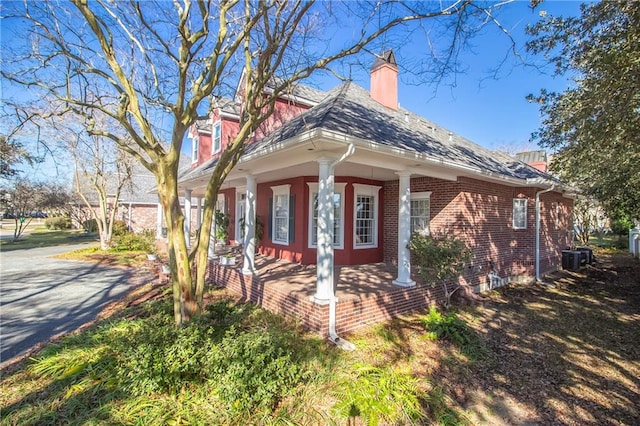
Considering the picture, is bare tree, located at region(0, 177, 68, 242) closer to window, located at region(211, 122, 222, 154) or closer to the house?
window, located at region(211, 122, 222, 154)

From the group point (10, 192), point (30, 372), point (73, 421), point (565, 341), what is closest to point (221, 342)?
point (73, 421)

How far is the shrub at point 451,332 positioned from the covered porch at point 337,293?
95cm

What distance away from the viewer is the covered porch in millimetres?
5488

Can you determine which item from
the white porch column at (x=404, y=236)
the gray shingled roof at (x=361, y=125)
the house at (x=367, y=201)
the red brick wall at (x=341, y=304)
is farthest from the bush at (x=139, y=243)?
the white porch column at (x=404, y=236)

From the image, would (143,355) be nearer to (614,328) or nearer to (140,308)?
(140,308)

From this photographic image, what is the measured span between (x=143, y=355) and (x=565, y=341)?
22.4 feet

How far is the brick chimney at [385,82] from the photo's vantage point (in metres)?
9.88

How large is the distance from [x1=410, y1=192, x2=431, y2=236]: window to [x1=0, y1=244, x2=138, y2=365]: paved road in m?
8.47

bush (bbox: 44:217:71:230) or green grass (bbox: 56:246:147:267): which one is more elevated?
bush (bbox: 44:217:71:230)

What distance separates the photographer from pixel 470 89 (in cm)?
620

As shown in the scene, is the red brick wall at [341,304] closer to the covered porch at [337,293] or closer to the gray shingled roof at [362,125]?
the covered porch at [337,293]

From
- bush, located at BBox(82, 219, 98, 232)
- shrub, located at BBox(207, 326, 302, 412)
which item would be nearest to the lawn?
shrub, located at BBox(207, 326, 302, 412)

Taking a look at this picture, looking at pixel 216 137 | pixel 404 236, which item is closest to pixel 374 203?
pixel 404 236

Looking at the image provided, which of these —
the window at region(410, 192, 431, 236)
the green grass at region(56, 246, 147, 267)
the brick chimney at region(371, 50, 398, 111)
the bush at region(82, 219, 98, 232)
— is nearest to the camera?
the window at region(410, 192, 431, 236)
